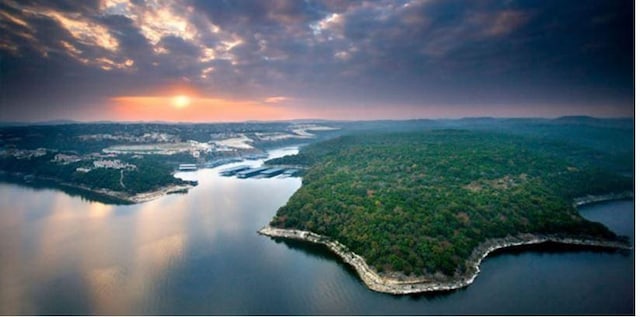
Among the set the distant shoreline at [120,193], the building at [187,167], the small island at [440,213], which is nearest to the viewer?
the small island at [440,213]

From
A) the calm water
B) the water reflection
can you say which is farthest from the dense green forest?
the water reflection

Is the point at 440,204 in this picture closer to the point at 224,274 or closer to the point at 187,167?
the point at 224,274

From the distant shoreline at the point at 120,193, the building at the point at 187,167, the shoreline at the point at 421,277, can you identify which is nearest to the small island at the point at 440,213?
the shoreline at the point at 421,277

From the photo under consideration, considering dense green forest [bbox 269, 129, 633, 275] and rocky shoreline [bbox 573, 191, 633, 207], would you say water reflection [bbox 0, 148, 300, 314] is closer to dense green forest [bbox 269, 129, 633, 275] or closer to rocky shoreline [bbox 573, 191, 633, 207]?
dense green forest [bbox 269, 129, 633, 275]

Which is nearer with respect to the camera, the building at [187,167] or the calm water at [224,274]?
the calm water at [224,274]

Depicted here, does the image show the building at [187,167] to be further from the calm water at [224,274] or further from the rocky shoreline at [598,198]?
the rocky shoreline at [598,198]
